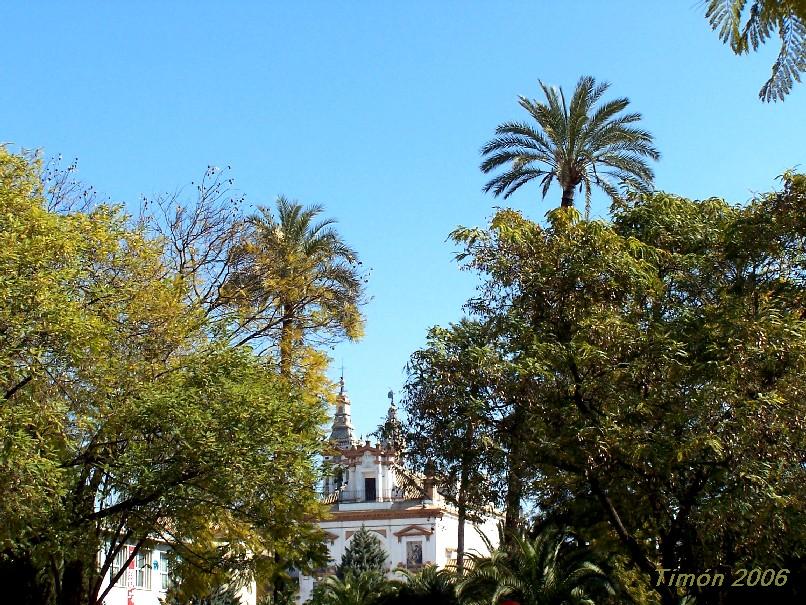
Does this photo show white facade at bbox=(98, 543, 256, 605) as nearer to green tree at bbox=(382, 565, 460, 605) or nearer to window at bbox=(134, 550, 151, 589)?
window at bbox=(134, 550, 151, 589)

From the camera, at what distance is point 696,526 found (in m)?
17.7

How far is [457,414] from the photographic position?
61.5 feet

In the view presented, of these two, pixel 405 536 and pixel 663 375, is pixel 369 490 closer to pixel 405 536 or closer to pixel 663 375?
pixel 405 536

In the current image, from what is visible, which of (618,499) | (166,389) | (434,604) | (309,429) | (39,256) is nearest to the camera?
(39,256)

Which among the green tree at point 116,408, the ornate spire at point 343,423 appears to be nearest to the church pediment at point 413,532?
the ornate spire at point 343,423

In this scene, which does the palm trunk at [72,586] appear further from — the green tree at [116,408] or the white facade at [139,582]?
the white facade at [139,582]

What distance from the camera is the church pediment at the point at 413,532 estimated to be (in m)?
75.1

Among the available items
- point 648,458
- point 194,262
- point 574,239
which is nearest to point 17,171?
point 194,262

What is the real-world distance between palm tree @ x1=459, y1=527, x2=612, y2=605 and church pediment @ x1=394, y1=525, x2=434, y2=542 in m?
51.0

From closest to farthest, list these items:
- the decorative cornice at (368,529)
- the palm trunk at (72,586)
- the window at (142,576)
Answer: the palm trunk at (72,586) < the window at (142,576) < the decorative cornice at (368,529)

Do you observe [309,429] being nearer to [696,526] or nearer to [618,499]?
[618,499]

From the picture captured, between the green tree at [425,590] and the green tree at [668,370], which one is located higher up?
the green tree at [668,370]

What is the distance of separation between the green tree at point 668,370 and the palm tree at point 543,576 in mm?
3129

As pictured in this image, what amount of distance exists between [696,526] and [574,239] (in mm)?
5623
